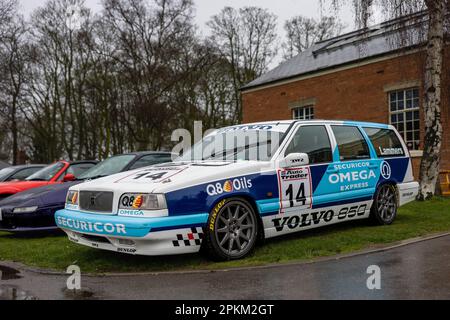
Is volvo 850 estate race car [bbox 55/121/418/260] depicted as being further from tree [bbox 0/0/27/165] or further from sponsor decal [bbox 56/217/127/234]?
tree [bbox 0/0/27/165]

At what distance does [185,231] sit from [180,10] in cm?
2918

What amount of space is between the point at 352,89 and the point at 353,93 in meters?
A: 0.19

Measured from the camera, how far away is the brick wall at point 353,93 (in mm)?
17109

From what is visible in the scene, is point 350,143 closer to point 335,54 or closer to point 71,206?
point 71,206

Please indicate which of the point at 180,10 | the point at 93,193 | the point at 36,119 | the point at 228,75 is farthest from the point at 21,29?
the point at 93,193

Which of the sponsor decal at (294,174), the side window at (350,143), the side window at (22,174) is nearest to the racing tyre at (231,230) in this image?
the sponsor decal at (294,174)

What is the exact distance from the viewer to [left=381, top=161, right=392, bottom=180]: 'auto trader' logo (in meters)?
7.10

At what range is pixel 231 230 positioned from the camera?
202 inches

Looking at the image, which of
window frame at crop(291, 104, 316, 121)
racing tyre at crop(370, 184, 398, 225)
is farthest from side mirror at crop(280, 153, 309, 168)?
window frame at crop(291, 104, 316, 121)

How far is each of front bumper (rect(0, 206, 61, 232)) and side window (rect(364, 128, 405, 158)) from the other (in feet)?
16.9

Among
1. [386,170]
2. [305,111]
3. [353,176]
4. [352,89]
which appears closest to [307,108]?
[305,111]

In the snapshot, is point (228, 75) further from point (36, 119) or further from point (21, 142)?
point (21, 142)

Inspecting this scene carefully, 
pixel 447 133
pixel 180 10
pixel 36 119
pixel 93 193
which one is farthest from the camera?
pixel 36 119
